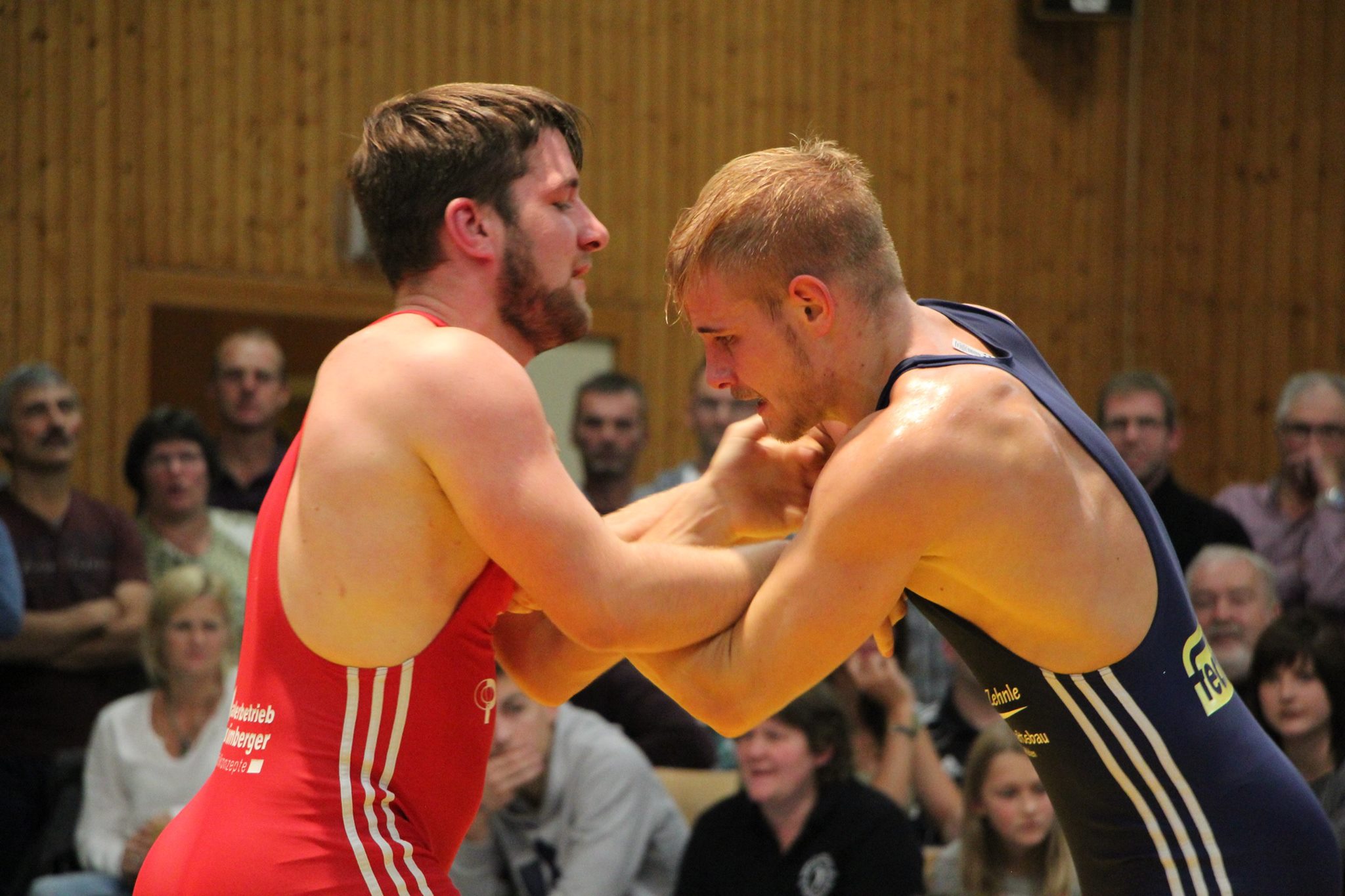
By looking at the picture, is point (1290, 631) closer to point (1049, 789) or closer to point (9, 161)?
point (1049, 789)

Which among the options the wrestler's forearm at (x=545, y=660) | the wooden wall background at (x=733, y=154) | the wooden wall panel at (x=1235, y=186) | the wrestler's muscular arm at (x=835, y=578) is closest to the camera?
the wrestler's muscular arm at (x=835, y=578)

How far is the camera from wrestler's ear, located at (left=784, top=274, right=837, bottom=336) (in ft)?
8.65

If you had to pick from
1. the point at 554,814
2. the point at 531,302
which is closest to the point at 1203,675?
the point at 531,302

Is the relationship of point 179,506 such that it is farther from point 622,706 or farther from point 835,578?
point 835,578

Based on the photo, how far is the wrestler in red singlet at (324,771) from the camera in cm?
234

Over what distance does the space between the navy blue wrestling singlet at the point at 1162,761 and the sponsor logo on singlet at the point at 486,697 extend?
0.82m

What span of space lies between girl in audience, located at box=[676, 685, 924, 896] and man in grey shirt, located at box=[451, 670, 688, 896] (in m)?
0.23

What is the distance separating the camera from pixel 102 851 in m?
5.35

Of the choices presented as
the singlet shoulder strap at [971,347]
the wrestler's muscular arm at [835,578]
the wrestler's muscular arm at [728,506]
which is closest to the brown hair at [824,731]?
the wrestler's muscular arm at [728,506]

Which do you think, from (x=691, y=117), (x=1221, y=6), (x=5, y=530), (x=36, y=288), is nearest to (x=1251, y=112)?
(x=1221, y=6)

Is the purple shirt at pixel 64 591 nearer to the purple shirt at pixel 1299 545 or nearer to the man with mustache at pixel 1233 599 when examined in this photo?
the man with mustache at pixel 1233 599

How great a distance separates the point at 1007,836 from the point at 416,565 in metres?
3.04

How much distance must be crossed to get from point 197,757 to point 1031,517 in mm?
3886

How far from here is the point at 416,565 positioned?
240 cm
